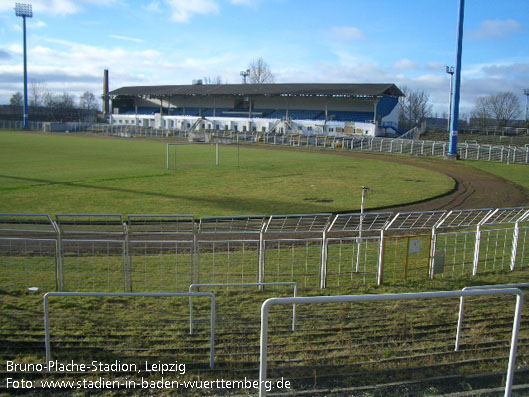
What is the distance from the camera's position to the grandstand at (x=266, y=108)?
7138 cm

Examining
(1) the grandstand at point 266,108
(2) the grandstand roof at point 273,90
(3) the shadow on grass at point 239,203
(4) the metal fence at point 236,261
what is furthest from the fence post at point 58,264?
(2) the grandstand roof at point 273,90

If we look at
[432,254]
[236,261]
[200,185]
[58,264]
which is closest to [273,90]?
[200,185]

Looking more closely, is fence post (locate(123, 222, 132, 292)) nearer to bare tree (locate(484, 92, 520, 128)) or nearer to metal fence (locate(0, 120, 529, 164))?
metal fence (locate(0, 120, 529, 164))

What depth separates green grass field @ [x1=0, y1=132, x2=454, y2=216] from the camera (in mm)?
18453

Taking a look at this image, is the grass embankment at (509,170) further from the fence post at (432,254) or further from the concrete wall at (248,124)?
the concrete wall at (248,124)

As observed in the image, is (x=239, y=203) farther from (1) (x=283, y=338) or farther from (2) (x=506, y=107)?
(2) (x=506, y=107)

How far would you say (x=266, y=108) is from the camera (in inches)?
3371

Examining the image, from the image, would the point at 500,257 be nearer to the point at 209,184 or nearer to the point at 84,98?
the point at 209,184

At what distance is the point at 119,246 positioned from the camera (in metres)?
12.6

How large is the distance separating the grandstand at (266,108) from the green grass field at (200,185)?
35.3m

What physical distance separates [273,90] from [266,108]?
582cm

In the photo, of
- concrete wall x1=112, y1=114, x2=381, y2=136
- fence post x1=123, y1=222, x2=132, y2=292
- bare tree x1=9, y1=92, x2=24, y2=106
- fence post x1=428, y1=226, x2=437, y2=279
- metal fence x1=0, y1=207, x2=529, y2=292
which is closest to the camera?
fence post x1=123, y1=222, x2=132, y2=292

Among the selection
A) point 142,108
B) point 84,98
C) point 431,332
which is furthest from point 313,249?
point 84,98

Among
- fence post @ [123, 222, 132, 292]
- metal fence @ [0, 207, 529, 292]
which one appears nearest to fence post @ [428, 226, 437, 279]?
metal fence @ [0, 207, 529, 292]
